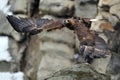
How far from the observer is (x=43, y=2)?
8.16m

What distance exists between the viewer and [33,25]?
4.41m

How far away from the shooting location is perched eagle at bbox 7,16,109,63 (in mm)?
3873

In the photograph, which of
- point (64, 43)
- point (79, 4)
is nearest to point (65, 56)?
point (64, 43)

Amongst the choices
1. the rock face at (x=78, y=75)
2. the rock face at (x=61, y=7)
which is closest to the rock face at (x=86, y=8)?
the rock face at (x=61, y=7)

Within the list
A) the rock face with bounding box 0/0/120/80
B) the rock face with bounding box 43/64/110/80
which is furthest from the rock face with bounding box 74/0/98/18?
the rock face with bounding box 43/64/110/80

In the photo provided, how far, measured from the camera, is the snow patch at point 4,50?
8.67m

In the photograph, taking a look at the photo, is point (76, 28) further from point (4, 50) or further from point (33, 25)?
point (4, 50)

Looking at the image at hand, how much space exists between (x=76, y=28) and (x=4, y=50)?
4.68m

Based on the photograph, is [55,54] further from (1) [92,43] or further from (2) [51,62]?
(1) [92,43]

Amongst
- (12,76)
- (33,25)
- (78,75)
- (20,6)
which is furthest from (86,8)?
(78,75)

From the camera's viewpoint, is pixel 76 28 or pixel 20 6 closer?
Answer: pixel 76 28

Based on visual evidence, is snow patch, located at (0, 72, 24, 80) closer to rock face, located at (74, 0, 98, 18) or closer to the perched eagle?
rock face, located at (74, 0, 98, 18)

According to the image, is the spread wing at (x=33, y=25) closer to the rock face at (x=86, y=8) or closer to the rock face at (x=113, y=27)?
the rock face at (x=113, y=27)

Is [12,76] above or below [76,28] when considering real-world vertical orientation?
below
